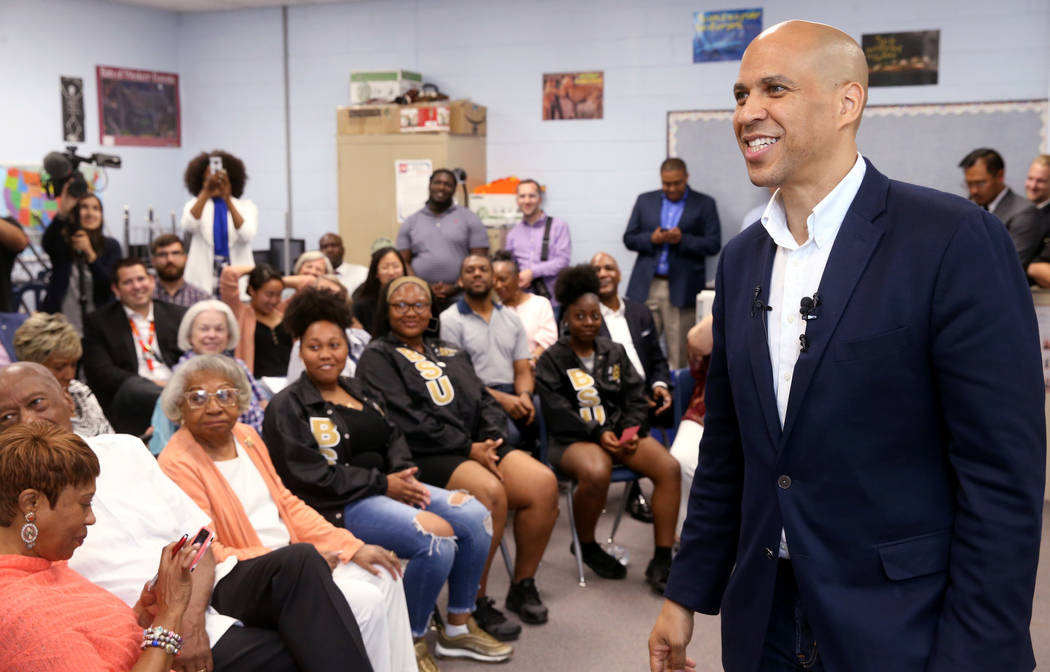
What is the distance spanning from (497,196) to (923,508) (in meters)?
6.09

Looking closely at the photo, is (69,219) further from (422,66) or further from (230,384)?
(422,66)

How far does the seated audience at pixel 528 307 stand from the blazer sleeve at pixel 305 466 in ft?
6.47

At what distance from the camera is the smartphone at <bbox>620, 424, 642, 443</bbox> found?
385 cm

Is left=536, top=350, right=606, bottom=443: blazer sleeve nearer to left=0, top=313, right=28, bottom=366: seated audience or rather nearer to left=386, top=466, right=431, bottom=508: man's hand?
left=386, top=466, right=431, bottom=508: man's hand

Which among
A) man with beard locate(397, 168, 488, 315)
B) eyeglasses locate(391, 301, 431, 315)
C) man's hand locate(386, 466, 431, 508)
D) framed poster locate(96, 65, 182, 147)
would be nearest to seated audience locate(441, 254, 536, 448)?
eyeglasses locate(391, 301, 431, 315)

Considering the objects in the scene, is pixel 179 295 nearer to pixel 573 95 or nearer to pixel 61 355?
pixel 61 355

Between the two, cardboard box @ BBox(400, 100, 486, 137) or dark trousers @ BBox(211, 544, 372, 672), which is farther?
cardboard box @ BBox(400, 100, 486, 137)

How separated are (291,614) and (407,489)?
860mm

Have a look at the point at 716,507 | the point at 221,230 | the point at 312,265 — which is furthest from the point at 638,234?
the point at 716,507

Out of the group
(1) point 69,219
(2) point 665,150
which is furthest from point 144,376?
(2) point 665,150

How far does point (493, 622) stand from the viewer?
3.24 m

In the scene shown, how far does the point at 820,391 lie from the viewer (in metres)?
1.16

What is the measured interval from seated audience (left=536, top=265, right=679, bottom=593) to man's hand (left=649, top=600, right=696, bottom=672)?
2301 millimetres

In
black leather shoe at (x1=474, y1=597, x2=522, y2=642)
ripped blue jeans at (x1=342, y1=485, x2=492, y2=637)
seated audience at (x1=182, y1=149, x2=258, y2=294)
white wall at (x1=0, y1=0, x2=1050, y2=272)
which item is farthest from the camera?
white wall at (x1=0, y1=0, x2=1050, y2=272)
